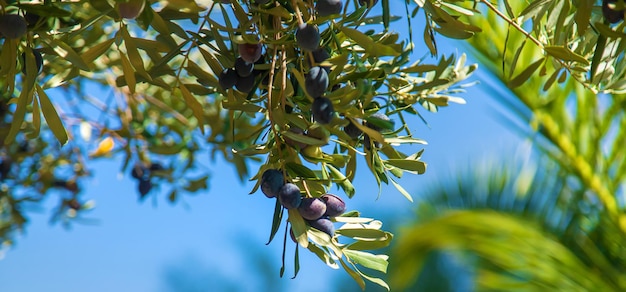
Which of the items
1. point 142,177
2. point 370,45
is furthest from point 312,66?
point 142,177

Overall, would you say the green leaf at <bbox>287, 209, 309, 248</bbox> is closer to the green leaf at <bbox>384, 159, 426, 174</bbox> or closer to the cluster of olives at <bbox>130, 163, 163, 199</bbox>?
the green leaf at <bbox>384, 159, 426, 174</bbox>

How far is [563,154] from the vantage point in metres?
2.21

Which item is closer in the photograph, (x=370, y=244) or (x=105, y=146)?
(x=370, y=244)

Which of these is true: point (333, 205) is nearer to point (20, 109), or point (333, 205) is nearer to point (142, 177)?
point (20, 109)

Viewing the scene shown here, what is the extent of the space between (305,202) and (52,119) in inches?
8.0

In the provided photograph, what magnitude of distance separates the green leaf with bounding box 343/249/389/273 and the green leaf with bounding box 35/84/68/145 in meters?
0.22

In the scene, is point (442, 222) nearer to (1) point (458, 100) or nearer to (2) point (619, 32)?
(1) point (458, 100)

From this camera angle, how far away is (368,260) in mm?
471

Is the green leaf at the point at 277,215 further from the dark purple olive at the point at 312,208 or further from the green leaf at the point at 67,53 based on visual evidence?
the green leaf at the point at 67,53

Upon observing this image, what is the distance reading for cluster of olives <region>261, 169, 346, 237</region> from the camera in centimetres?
45

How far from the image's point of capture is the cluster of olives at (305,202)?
451 mm

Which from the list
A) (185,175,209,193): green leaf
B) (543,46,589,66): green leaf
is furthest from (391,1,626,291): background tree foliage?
(543,46,589,66): green leaf

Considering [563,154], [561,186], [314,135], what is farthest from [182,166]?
[561,186]

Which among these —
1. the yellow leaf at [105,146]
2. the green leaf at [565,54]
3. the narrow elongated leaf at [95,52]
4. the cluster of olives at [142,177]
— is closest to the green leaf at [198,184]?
the cluster of olives at [142,177]
